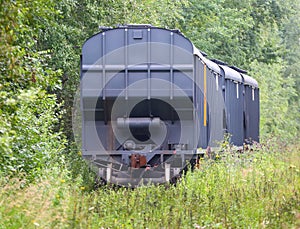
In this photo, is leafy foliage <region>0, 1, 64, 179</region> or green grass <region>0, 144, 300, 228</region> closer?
green grass <region>0, 144, 300, 228</region>

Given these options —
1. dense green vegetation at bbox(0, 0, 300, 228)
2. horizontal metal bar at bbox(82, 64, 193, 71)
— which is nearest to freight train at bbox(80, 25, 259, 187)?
horizontal metal bar at bbox(82, 64, 193, 71)

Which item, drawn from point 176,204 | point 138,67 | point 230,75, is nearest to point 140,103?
point 138,67

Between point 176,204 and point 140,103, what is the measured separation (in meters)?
4.32

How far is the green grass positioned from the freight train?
1253 mm

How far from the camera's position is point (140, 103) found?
14.9 meters

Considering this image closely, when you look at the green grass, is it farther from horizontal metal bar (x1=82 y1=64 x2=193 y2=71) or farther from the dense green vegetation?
horizontal metal bar (x1=82 y1=64 x2=193 y2=71)

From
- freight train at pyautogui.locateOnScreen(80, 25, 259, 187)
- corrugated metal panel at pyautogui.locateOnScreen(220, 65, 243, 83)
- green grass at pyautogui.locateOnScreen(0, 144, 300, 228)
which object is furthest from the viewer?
corrugated metal panel at pyautogui.locateOnScreen(220, 65, 243, 83)

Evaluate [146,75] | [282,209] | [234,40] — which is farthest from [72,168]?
[234,40]

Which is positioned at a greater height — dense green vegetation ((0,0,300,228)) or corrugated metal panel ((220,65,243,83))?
corrugated metal panel ((220,65,243,83))

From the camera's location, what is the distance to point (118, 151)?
15.0m

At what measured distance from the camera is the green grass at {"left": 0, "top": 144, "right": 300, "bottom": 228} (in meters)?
8.50

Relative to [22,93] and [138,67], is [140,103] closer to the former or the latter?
[138,67]

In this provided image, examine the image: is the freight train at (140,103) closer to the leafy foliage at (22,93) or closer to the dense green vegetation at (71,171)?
the dense green vegetation at (71,171)

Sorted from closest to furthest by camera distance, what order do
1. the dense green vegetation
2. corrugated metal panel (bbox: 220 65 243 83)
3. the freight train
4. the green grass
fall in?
1. the green grass
2. the dense green vegetation
3. the freight train
4. corrugated metal panel (bbox: 220 65 243 83)
